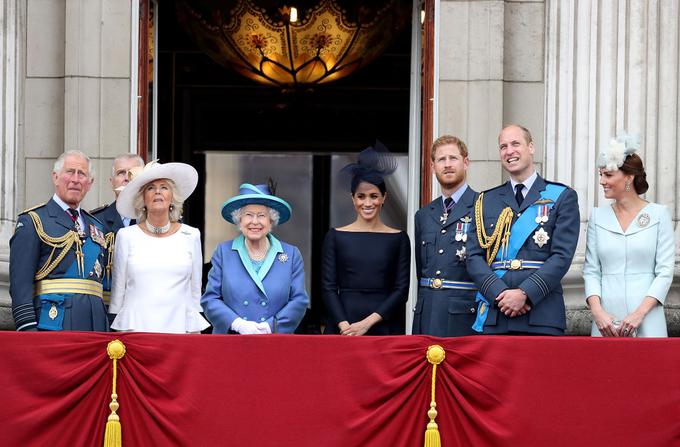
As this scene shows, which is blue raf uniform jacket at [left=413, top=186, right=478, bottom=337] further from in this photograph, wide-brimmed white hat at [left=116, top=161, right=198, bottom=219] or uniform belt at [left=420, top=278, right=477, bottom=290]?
wide-brimmed white hat at [left=116, top=161, right=198, bottom=219]

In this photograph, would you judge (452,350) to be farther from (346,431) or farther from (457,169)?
(457,169)

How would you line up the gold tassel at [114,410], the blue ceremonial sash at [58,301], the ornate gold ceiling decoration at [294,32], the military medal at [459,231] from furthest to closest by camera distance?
1. the ornate gold ceiling decoration at [294,32]
2. the military medal at [459,231]
3. the blue ceremonial sash at [58,301]
4. the gold tassel at [114,410]

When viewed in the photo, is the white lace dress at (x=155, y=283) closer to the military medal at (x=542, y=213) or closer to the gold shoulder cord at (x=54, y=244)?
the gold shoulder cord at (x=54, y=244)

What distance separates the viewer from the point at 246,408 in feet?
23.9

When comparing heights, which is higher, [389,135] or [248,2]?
[248,2]

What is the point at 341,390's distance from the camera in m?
7.31

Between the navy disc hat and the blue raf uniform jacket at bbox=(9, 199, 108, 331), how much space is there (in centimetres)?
80

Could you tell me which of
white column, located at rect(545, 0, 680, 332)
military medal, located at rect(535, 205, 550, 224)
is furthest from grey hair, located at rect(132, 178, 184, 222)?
white column, located at rect(545, 0, 680, 332)

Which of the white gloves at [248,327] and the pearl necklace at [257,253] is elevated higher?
the pearl necklace at [257,253]

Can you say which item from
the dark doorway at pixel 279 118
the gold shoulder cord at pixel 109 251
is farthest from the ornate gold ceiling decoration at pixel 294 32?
the gold shoulder cord at pixel 109 251

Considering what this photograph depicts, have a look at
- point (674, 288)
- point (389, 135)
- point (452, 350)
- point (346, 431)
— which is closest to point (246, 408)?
point (346, 431)

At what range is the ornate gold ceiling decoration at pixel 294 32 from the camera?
14055 mm

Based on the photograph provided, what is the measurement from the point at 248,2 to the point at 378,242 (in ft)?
19.7

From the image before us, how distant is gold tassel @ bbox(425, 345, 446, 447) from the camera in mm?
7238
